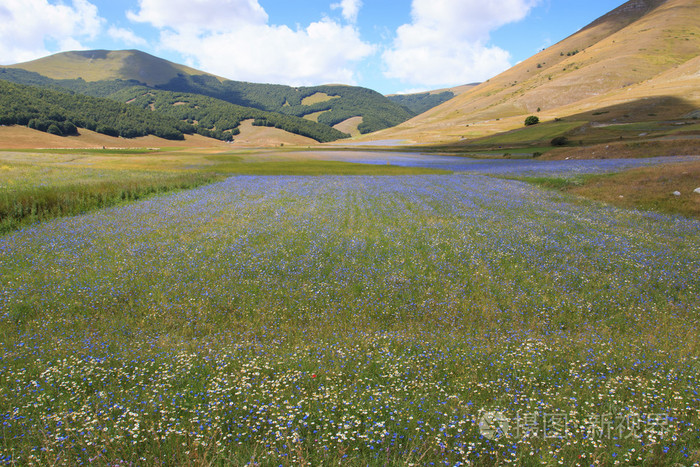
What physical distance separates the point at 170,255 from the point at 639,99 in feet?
562

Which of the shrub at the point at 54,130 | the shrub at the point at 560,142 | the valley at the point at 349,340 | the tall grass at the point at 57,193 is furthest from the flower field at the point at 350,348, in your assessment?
the shrub at the point at 54,130

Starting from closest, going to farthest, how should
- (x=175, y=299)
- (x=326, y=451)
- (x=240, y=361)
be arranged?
(x=326, y=451) < (x=240, y=361) < (x=175, y=299)

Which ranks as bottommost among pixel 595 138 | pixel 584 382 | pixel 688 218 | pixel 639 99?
pixel 584 382

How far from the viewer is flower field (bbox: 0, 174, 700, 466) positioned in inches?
177

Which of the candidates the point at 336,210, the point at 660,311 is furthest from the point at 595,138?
the point at 660,311

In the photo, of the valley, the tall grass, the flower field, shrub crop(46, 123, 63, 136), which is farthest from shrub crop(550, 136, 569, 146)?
shrub crop(46, 123, 63, 136)

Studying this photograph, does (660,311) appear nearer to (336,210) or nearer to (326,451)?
(326,451)

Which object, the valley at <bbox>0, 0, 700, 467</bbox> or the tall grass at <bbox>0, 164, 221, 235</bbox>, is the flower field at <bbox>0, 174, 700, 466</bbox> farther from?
the tall grass at <bbox>0, 164, 221, 235</bbox>

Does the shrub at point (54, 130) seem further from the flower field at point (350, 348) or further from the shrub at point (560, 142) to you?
the shrub at point (560, 142)

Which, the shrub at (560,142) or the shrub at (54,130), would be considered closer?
the shrub at (560,142)

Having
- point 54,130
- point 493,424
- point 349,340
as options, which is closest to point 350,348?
point 349,340

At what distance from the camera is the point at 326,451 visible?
434 cm

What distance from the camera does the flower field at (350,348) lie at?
4.50 m

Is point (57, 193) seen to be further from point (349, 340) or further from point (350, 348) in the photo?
point (350, 348)
